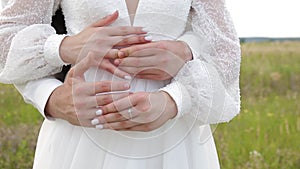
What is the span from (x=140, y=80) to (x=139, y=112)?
5.8 inches

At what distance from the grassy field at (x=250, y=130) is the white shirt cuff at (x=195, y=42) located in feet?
6.75

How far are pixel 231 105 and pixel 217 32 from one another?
0.55ft

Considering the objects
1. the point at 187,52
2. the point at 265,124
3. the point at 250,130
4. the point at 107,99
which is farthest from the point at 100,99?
the point at 265,124

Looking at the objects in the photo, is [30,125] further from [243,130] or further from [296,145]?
[296,145]

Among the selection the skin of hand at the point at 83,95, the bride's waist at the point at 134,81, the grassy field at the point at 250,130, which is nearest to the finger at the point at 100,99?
the skin of hand at the point at 83,95

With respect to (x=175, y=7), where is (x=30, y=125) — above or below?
below

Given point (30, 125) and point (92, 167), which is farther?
point (30, 125)

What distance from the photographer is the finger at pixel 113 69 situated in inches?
56.0

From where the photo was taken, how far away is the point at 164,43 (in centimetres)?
143

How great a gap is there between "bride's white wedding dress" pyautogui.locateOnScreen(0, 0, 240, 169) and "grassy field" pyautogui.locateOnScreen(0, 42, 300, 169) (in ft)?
6.67

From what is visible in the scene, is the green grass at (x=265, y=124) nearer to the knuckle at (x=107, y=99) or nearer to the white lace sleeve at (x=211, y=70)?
the white lace sleeve at (x=211, y=70)

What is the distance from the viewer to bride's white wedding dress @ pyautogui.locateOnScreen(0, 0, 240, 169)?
4.77 ft

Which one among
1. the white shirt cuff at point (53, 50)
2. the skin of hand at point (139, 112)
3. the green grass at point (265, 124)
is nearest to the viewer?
the skin of hand at point (139, 112)

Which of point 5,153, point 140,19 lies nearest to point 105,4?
point 140,19
